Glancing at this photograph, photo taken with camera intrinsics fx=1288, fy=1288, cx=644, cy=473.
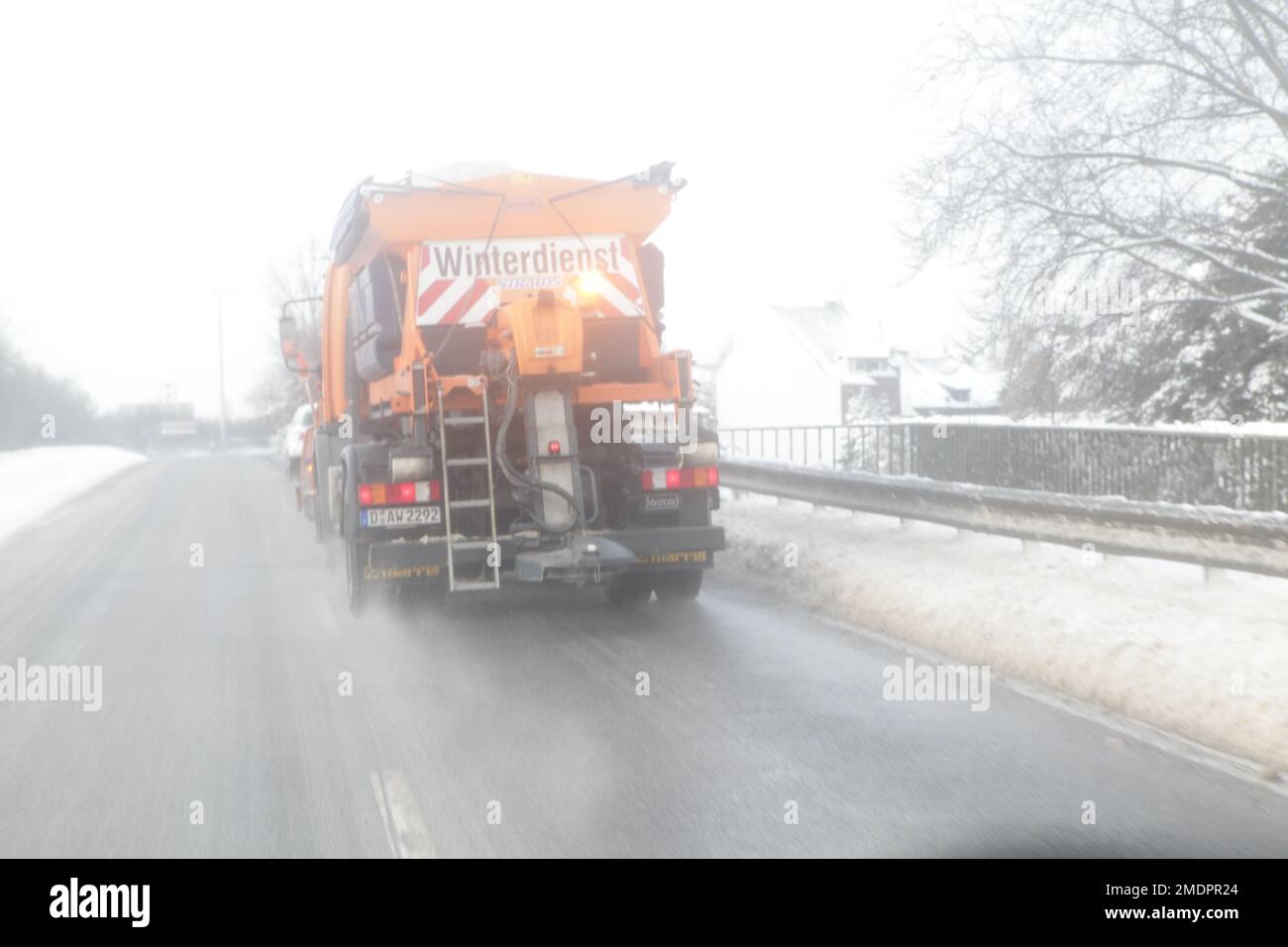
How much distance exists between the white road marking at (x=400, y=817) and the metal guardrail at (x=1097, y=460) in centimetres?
805

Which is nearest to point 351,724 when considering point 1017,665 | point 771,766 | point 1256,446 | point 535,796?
point 535,796

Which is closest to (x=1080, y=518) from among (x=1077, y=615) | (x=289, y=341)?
(x=1077, y=615)

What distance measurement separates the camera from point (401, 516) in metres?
9.02

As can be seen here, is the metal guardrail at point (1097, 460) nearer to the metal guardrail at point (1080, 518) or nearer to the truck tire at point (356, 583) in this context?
the metal guardrail at point (1080, 518)

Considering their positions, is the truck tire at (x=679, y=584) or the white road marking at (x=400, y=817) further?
the truck tire at (x=679, y=584)

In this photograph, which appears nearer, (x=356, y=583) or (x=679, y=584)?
(x=356, y=583)

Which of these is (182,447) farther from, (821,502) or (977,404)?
(821,502)

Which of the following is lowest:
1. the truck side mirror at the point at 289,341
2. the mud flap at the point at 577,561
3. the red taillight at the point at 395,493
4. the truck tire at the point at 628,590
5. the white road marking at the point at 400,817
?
the white road marking at the point at 400,817

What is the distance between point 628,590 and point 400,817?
529cm

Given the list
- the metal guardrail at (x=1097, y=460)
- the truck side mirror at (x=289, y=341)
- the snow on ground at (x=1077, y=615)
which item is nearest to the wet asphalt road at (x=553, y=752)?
the snow on ground at (x=1077, y=615)

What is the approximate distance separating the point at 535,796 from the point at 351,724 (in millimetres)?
1719

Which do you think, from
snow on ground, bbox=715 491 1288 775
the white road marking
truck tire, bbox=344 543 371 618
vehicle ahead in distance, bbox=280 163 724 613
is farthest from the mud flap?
the white road marking

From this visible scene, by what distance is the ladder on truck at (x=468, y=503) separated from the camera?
884cm

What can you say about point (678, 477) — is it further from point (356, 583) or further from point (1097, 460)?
point (1097, 460)
